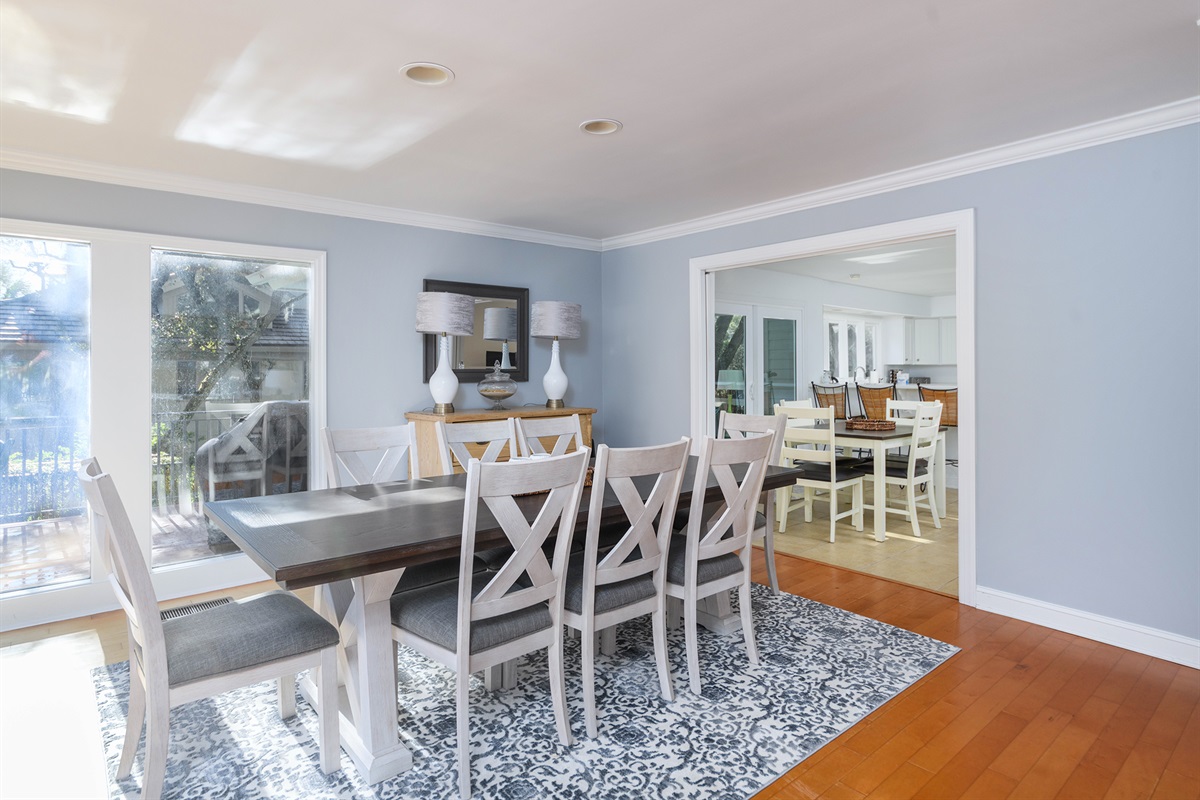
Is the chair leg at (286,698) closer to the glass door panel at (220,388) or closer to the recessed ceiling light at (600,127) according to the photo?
the glass door panel at (220,388)

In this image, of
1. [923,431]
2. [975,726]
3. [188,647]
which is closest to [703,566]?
[975,726]

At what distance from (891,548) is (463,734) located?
3.60 metres

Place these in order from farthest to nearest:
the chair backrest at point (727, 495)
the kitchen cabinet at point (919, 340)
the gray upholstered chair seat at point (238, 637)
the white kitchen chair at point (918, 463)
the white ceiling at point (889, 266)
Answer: the kitchen cabinet at point (919, 340) < the white ceiling at point (889, 266) < the white kitchen chair at point (918, 463) < the chair backrest at point (727, 495) < the gray upholstered chair seat at point (238, 637)

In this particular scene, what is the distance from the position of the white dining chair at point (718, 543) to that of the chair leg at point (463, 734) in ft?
3.03

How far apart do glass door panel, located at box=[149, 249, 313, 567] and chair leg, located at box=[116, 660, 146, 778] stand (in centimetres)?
206

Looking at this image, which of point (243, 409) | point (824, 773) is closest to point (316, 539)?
point (824, 773)

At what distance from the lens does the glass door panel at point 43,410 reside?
331 cm

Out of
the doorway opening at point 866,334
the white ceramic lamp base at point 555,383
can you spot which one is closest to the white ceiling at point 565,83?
the doorway opening at point 866,334

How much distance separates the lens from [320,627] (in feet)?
6.53

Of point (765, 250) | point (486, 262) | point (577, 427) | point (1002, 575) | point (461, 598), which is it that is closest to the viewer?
point (461, 598)

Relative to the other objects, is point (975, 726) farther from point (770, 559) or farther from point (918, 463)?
point (918, 463)

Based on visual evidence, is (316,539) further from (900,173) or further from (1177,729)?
(900,173)

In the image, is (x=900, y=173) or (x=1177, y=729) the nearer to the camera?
(x=1177, y=729)

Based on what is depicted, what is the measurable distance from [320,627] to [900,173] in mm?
3537
